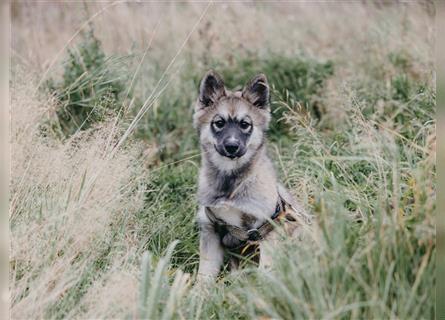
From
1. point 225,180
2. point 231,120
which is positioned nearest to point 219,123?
point 231,120

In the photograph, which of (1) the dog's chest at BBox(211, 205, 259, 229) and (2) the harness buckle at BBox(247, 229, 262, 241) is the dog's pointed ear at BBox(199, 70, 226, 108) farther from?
(2) the harness buckle at BBox(247, 229, 262, 241)

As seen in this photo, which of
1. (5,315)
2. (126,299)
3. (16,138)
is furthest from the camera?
(16,138)

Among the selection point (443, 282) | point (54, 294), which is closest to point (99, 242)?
point (54, 294)

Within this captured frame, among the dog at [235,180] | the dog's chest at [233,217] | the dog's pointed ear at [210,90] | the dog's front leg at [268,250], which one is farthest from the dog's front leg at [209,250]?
the dog's pointed ear at [210,90]

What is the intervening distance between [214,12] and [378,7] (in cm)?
190

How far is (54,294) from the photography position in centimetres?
333

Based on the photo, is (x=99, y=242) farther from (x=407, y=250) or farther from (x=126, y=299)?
(x=407, y=250)

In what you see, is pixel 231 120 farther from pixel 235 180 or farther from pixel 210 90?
pixel 235 180

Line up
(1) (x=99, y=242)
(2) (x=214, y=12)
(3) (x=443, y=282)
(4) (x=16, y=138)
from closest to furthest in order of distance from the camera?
(3) (x=443, y=282)
(1) (x=99, y=242)
(4) (x=16, y=138)
(2) (x=214, y=12)

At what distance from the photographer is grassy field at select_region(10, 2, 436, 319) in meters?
3.21

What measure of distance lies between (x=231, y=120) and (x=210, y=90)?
285 millimetres

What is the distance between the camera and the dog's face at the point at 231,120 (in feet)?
15.0

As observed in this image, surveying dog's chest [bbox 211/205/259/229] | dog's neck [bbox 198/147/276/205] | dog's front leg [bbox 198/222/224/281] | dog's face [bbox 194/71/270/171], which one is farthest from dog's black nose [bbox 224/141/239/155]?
dog's front leg [bbox 198/222/224/281]

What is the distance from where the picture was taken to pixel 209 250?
177 inches
